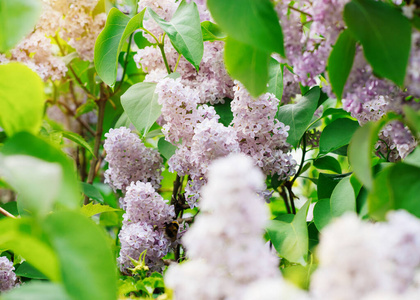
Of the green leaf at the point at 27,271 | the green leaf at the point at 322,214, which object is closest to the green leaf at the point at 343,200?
the green leaf at the point at 322,214

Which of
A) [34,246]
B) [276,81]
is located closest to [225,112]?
[276,81]

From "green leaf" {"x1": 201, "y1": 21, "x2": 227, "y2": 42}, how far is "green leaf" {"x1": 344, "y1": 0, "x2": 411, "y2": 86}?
30 cm

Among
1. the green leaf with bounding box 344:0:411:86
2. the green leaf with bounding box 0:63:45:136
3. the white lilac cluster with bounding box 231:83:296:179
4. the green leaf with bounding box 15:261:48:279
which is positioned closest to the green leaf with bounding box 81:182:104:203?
the green leaf with bounding box 15:261:48:279

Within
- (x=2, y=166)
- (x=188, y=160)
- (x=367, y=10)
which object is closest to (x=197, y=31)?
(x=188, y=160)

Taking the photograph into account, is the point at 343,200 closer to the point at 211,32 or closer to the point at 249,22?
the point at 249,22

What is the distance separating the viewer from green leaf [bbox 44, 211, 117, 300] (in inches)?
11.7

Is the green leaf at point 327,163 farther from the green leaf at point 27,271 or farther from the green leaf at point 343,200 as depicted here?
the green leaf at point 27,271

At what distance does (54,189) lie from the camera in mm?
277

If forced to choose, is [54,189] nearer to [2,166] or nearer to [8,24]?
[2,166]

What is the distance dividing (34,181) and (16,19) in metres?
0.15

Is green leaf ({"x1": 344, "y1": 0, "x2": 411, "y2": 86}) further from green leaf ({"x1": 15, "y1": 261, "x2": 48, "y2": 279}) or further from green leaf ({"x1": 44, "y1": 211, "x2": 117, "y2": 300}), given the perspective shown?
green leaf ({"x1": 15, "y1": 261, "x2": 48, "y2": 279})

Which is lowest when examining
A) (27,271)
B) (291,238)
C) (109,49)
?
(27,271)

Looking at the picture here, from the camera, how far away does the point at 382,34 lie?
40cm

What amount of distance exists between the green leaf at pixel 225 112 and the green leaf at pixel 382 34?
31cm
